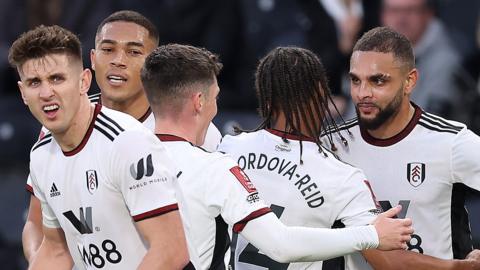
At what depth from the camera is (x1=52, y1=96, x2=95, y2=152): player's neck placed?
4.37 m

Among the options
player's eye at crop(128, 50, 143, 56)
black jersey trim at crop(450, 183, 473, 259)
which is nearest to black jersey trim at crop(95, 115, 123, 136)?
player's eye at crop(128, 50, 143, 56)

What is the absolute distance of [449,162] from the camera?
4859 millimetres

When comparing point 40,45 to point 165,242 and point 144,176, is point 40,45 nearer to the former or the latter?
point 144,176

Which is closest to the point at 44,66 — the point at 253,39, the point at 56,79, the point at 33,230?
the point at 56,79

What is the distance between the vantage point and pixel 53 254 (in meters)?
4.74

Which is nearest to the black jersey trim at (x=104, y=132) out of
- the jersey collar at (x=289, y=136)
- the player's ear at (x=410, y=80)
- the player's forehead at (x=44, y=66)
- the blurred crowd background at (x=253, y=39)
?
the player's forehead at (x=44, y=66)

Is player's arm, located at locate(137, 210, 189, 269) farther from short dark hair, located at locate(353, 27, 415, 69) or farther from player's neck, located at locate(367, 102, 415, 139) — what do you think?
short dark hair, located at locate(353, 27, 415, 69)

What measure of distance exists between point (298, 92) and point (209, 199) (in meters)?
0.65

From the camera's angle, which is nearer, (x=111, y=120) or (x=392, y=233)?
(x=392, y=233)

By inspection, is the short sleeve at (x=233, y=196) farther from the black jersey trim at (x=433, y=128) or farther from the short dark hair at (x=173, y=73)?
the black jersey trim at (x=433, y=128)

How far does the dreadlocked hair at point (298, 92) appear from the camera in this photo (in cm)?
453

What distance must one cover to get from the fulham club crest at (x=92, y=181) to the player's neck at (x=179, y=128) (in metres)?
0.30

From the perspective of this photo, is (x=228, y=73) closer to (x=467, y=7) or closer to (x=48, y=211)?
(x=467, y=7)

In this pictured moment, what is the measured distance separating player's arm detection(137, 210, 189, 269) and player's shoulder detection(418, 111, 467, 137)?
1.44m
